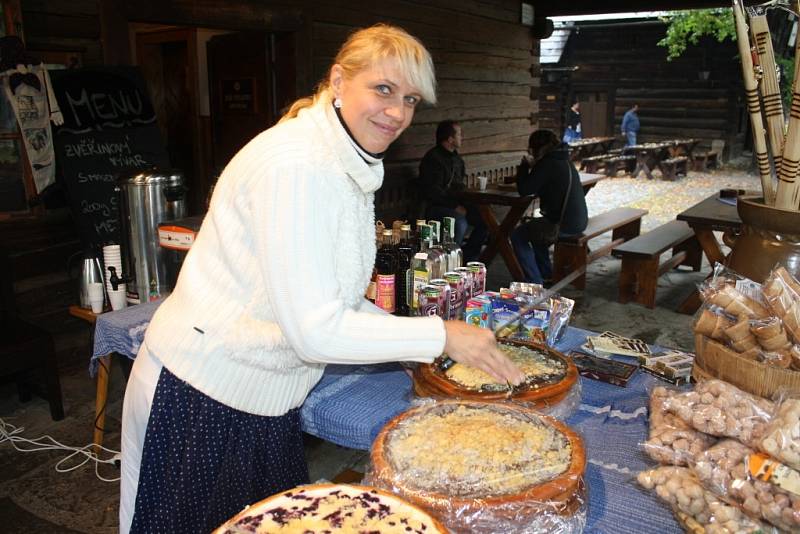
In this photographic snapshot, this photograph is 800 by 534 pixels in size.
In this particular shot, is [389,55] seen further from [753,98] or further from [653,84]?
[653,84]

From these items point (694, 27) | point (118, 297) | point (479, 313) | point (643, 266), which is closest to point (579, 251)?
point (643, 266)

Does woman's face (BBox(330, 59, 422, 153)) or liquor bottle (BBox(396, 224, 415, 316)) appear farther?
liquor bottle (BBox(396, 224, 415, 316))

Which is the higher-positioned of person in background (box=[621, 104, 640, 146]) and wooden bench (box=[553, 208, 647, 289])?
person in background (box=[621, 104, 640, 146])

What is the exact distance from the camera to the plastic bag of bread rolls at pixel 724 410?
53.1 inches

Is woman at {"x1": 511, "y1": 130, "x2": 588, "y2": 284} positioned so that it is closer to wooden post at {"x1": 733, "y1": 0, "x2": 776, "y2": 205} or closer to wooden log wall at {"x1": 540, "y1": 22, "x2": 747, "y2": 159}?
wooden post at {"x1": 733, "y1": 0, "x2": 776, "y2": 205}

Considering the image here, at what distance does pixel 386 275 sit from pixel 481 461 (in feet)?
3.66

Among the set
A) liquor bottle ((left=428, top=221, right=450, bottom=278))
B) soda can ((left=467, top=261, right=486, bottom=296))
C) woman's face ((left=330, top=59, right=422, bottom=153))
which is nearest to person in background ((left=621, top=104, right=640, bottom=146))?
liquor bottle ((left=428, top=221, right=450, bottom=278))

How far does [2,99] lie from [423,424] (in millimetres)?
3726

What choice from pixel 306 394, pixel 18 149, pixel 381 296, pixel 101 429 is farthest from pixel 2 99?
pixel 306 394

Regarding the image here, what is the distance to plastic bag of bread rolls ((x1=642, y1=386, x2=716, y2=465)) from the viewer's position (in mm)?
1384

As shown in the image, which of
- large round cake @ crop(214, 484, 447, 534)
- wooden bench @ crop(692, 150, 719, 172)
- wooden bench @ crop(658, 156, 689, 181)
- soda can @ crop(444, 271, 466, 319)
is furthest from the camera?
wooden bench @ crop(692, 150, 719, 172)

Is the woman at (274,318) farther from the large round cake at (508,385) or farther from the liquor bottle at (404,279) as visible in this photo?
the liquor bottle at (404,279)

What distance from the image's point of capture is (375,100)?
1459 millimetres

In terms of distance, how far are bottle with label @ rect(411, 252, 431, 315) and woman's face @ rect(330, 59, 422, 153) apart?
873 mm
